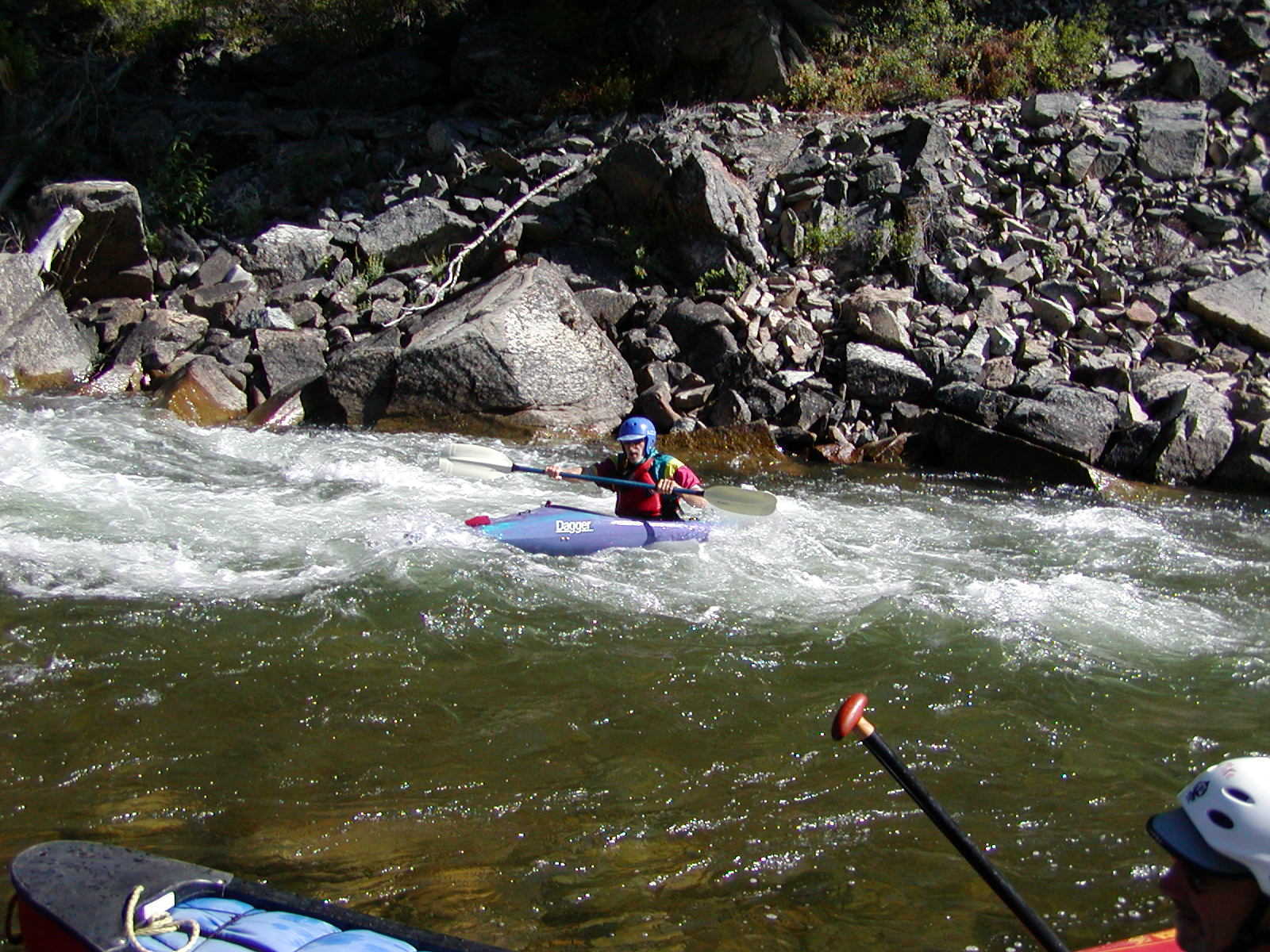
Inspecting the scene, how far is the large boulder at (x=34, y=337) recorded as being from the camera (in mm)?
10195

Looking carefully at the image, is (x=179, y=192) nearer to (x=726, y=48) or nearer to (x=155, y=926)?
(x=726, y=48)

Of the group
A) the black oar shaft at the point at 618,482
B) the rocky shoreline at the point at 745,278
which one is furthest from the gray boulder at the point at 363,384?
the black oar shaft at the point at 618,482

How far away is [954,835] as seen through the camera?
2.40 metres

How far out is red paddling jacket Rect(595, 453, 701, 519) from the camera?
7098mm

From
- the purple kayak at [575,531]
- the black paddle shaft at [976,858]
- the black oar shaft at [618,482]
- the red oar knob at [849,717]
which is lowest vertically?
the purple kayak at [575,531]

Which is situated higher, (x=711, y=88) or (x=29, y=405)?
(x=711, y=88)

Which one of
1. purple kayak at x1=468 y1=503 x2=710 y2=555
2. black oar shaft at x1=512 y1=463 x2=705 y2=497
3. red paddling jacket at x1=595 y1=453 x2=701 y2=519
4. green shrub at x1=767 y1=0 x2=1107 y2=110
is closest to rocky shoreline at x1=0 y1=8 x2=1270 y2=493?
green shrub at x1=767 y1=0 x2=1107 y2=110

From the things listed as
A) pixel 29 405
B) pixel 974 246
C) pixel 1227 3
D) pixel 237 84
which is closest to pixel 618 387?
pixel 974 246

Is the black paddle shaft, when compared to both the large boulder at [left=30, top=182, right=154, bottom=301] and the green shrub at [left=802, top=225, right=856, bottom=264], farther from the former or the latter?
the large boulder at [left=30, top=182, right=154, bottom=301]

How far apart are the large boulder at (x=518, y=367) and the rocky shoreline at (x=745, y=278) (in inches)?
1.2

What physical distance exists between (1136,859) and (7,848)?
12.0 ft

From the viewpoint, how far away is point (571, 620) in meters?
5.60

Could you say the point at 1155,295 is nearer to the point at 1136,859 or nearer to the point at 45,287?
the point at 1136,859

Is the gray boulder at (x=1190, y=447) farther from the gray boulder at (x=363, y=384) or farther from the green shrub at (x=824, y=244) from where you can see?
the gray boulder at (x=363, y=384)
